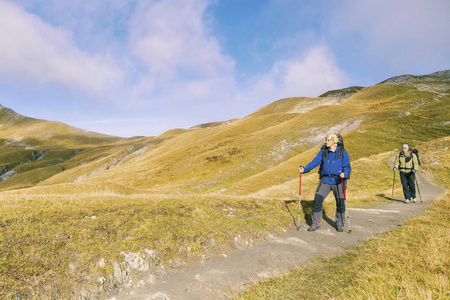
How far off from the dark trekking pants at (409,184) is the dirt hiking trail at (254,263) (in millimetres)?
8512

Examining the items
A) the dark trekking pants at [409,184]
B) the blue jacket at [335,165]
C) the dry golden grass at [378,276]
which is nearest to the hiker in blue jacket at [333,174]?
the blue jacket at [335,165]

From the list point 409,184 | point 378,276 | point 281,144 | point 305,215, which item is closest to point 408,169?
point 409,184

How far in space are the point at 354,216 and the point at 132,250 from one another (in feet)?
40.5

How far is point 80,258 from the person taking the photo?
670 centimetres

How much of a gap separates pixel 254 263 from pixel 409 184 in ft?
57.3

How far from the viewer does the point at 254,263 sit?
7605mm

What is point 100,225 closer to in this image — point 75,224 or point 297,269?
point 75,224

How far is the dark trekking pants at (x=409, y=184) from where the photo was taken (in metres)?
17.6

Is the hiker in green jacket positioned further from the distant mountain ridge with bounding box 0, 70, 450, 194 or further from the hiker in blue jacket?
the distant mountain ridge with bounding box 0, 70, 450, 194

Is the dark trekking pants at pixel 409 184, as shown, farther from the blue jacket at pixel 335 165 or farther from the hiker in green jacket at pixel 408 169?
the blue jacket at pixel 335 165

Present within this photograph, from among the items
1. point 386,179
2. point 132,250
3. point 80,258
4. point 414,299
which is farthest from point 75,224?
point 386,179

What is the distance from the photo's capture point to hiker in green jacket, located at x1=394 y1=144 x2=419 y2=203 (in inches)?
691

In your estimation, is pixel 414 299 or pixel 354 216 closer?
pixel 414 299

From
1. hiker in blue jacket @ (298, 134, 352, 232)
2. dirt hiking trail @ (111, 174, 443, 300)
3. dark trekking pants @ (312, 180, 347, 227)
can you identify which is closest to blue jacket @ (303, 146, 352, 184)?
hiker in blue jacket @ (298, 134, 352, 232)
